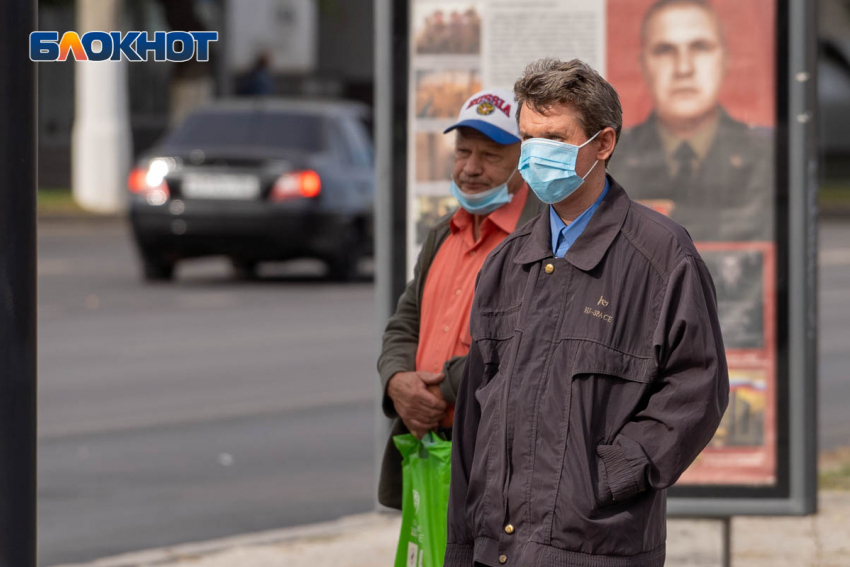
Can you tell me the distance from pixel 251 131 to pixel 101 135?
13665 millimetres

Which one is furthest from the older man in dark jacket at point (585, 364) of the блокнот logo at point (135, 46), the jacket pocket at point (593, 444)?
the блокнот logo at point (135, 46)

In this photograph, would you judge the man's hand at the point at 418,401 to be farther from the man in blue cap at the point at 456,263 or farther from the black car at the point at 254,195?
the black car at the point at 254,195

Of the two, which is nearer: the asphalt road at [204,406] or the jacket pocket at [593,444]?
the jacket pocket at [593,444]

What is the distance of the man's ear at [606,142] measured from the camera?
310cm

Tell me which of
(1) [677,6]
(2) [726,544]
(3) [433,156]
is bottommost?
(2) [726,544]

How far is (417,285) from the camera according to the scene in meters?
3.96

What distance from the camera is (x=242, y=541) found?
6.07 metres

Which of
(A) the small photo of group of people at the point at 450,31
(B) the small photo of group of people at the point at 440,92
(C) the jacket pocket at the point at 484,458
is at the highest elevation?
(A) the small photo of group of people at the point at 450,31

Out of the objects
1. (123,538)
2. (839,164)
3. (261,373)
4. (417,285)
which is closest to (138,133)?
(839,164)

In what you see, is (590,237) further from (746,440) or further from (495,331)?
(746,440)

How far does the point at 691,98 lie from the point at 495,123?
176 centimetres

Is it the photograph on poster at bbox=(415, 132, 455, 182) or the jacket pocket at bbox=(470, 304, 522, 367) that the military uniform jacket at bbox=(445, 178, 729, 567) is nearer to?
the jacket pocket at bbox=(470, 304, 522, 367)

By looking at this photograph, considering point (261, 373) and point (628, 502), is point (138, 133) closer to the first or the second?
point (261, 373)
